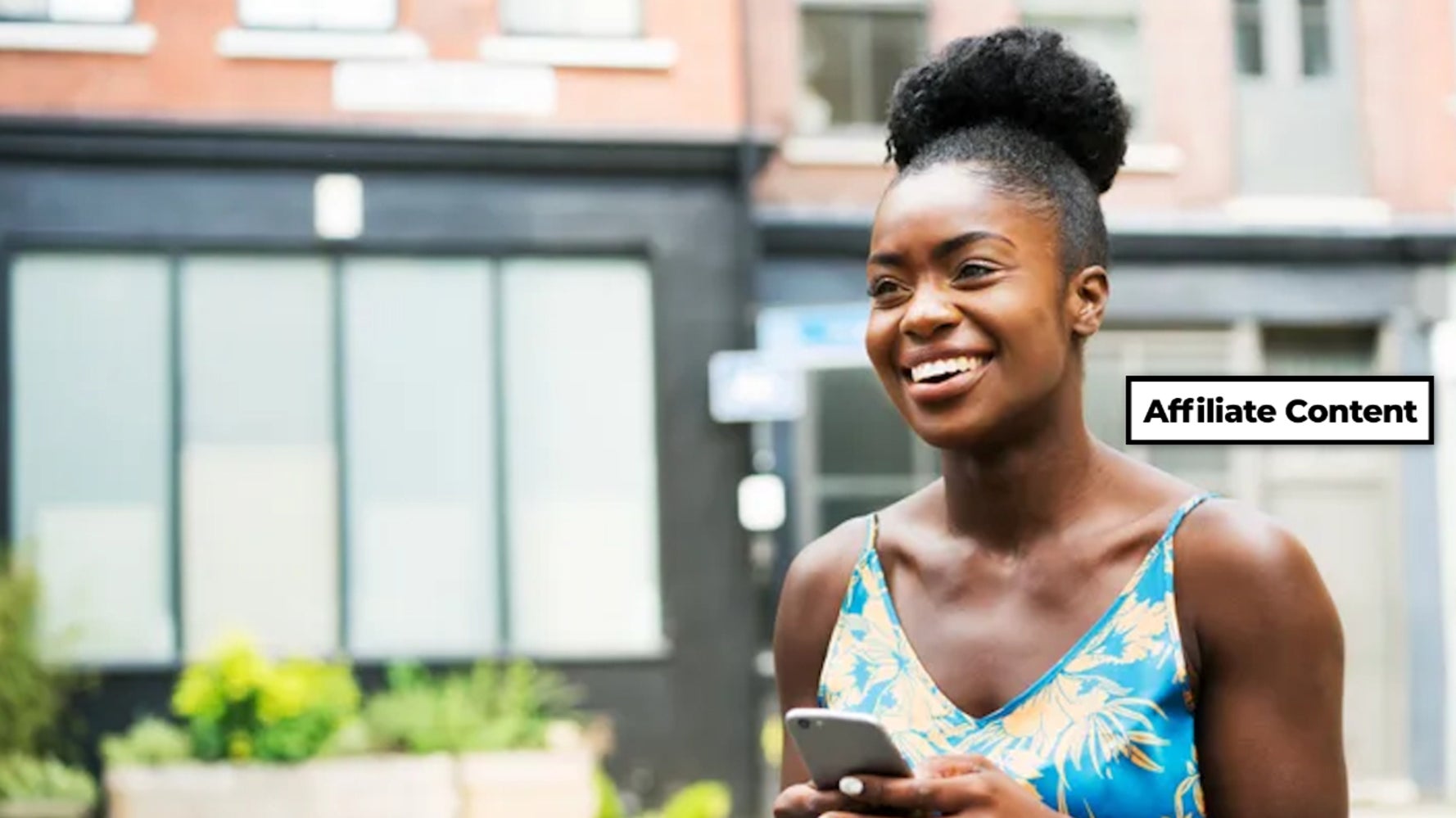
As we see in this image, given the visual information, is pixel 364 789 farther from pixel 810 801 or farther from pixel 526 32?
pixel 810 801

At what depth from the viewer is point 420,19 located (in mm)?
10570

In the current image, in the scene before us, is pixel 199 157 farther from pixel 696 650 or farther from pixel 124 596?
pixel 696 650

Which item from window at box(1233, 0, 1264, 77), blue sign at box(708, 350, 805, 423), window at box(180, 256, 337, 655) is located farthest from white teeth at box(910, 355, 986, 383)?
window at box(1233, 0, 1264, 77)

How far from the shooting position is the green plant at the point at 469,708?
30.7 feet

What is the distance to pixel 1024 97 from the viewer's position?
1545 mm

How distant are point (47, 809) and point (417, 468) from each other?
84.4 inches

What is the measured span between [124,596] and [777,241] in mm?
A: 3410

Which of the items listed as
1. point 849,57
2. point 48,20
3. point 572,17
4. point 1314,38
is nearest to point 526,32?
point 572,17

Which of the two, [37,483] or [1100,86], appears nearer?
[1100,86]

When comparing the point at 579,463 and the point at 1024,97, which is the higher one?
the point at 1024,97

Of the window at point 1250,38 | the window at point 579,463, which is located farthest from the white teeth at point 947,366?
the window at point 1250,38

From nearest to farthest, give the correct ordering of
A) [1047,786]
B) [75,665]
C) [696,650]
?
[1047,786], [75,665], [696,650]

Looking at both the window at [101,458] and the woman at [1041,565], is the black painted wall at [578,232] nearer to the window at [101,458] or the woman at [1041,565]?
the window at [101,458]

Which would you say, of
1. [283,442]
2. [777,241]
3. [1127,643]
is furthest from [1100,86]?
[777,241]
